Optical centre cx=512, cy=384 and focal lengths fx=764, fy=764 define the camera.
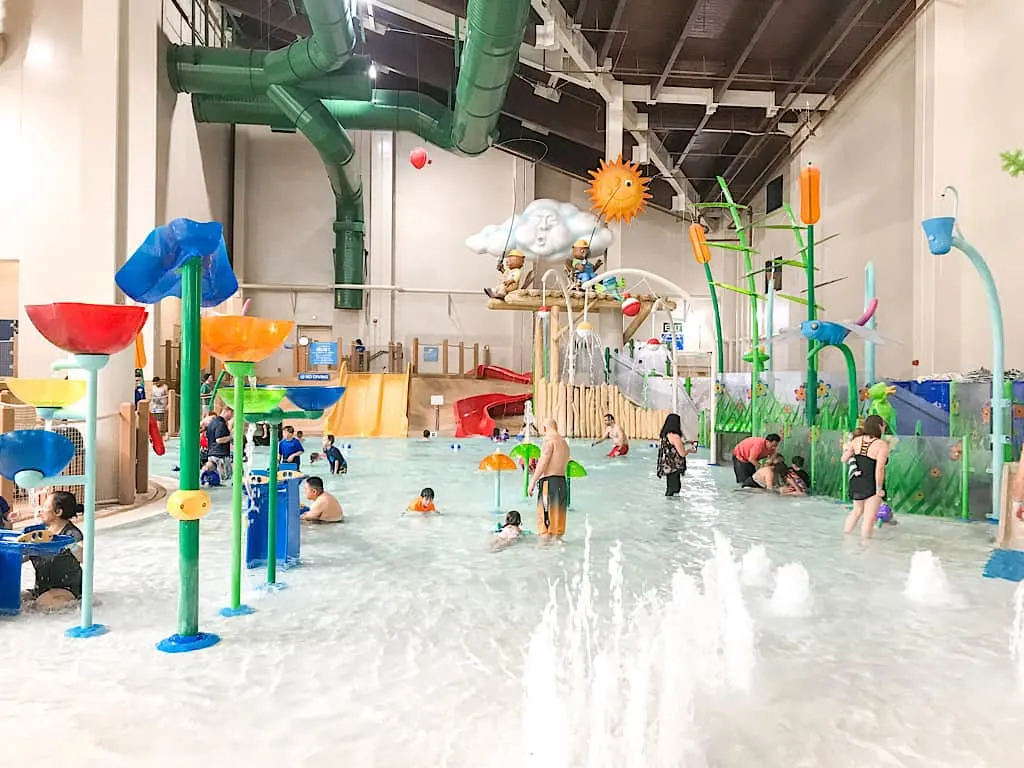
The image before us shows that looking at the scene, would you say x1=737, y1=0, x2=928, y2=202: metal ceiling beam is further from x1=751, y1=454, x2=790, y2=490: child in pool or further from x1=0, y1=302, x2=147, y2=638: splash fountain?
x1=0, y1=302, x2=147, y2=638: splash fountain

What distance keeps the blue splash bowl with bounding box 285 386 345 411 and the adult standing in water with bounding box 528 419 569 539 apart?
6.13ft

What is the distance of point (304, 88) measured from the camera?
14742 millimetres

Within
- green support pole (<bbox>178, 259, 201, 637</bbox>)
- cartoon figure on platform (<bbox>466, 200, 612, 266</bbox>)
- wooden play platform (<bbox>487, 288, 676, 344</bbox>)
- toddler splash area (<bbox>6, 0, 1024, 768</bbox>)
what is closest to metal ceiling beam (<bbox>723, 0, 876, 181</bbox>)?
toddler splash area (<bbox>6, 0, 1024, 768</bbox>)

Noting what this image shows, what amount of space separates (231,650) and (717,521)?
15.6 feet

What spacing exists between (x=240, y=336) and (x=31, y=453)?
1.18 m

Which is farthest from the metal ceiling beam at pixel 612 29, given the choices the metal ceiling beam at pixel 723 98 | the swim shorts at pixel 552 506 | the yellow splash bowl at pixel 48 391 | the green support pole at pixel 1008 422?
the yellow splash bowl at pixel 48 391

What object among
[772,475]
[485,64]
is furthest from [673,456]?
[485,64]

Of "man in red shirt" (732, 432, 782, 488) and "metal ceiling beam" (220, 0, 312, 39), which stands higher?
"metal ceiling beam" (220, 0, 312, 39)

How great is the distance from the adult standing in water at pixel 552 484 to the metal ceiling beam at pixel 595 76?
32.3 ft

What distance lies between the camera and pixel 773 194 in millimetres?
21375

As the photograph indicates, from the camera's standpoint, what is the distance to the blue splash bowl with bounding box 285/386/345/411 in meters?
4.68

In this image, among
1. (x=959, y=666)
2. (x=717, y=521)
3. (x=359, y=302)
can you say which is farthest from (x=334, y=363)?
(x=959, y=666)

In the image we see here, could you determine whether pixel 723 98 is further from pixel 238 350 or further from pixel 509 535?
pixel 238 350

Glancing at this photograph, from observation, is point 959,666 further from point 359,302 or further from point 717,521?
point 359,302
